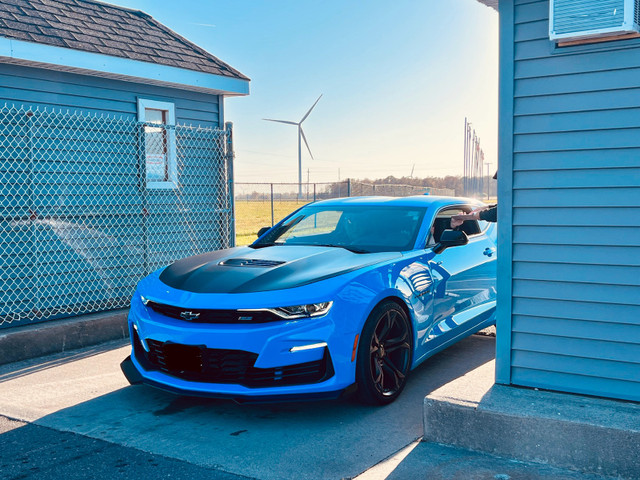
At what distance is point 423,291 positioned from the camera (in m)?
5.00

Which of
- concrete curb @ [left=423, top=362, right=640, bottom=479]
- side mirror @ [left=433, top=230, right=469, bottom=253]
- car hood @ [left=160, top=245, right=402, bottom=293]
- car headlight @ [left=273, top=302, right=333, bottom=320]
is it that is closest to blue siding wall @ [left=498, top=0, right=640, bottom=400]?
concrete curb @ [left=423, top=362, right=640, bottom=479]

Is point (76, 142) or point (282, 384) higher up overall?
point (76, 142)

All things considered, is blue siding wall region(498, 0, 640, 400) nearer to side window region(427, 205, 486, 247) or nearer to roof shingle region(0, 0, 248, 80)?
side window region(427, 205, 486, 247)

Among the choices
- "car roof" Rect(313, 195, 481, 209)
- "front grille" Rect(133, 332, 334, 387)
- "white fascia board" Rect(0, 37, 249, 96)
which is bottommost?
"front grille" Rect(133, 332, 334, 387)

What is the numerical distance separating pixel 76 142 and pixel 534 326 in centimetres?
612

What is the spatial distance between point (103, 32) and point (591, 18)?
6.89 meters

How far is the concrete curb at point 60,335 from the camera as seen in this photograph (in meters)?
6.23

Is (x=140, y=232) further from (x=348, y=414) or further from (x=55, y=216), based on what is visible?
(x=348, y=414)

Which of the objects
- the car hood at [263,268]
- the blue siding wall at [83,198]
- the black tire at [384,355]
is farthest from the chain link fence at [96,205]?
the black tire at [384,355]

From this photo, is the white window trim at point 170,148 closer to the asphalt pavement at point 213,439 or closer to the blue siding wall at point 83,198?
the blue siding wall at point 83,198

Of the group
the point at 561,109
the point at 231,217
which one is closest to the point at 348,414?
the point at 561,109

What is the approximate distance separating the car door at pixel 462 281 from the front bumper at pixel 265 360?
121cm

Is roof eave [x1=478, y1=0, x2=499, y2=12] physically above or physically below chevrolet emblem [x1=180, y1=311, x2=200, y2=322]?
above

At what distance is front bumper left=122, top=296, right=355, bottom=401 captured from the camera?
4059 mm
